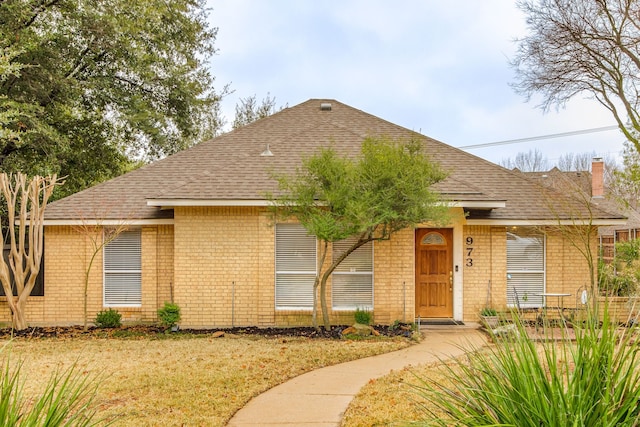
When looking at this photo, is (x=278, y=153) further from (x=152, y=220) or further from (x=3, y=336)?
(x=3, y=336)

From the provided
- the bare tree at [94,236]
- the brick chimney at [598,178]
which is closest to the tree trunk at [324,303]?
the bare tree at [94,236]

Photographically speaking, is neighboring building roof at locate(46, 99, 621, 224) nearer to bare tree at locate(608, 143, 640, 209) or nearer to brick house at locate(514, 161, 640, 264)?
bare tree at locate(608, 143, 640, 209)

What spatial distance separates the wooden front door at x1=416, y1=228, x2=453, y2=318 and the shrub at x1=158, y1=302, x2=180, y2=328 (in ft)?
18.9

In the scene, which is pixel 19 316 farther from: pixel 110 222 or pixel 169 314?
pixel 169 314

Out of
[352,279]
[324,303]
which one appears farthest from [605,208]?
[324,303]

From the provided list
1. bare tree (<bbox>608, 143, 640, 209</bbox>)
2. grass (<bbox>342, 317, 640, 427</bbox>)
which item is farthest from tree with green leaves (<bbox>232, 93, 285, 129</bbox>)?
grass (<bbox>342, 317, 640, 427</bbox>)

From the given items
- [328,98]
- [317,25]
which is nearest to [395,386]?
[328,98]

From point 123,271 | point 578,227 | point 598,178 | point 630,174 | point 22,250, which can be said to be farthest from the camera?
point 598,178

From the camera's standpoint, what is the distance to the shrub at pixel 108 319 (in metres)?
11.7

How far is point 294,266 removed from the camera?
11.8 m

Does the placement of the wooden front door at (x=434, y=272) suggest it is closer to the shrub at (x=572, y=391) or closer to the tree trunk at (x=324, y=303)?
the tree trunk at (x=324, y=303)

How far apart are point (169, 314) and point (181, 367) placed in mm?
3531

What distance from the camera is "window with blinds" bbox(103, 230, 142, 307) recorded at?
→ 40.4 ft

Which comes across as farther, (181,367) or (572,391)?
(181,367)
